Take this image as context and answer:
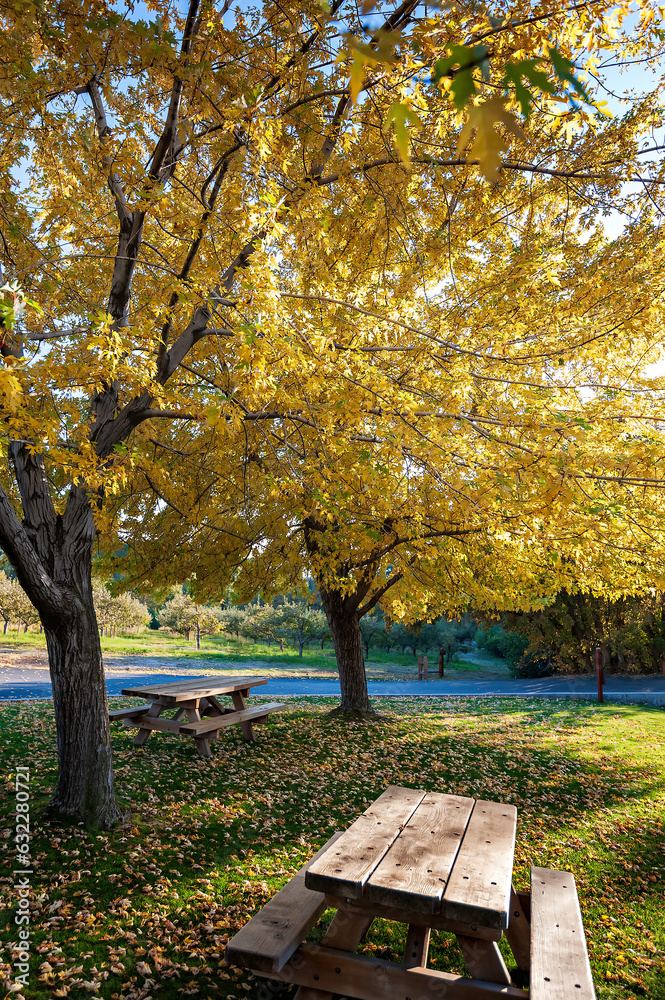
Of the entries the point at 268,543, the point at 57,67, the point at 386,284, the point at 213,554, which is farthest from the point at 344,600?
the point at 57,67

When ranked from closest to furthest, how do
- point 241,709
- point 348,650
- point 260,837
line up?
point 260,837 < point 241,709 < point 348,650

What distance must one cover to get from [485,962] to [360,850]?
78 centimetres

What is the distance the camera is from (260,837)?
5.46 m

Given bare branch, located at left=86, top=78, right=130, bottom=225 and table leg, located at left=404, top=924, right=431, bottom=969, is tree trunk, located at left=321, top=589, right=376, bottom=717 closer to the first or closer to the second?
bare branch, located at left=86, top=78, right=130, bottom=225

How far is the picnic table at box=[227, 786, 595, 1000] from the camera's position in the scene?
264 centimetres

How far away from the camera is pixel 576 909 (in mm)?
3375

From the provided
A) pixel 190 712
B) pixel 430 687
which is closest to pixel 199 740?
pixel 190 712

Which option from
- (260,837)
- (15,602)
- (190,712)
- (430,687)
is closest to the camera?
(260,837)

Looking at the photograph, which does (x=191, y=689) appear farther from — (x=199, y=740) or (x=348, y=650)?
(x=348, y=650)

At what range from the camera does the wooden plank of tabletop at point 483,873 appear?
98.4 inches

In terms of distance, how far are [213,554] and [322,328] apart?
5240mm

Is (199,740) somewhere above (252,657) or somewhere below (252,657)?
above

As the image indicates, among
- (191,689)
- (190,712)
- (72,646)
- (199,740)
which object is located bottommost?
(199,740)

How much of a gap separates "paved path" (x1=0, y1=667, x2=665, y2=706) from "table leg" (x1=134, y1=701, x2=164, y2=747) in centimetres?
808
